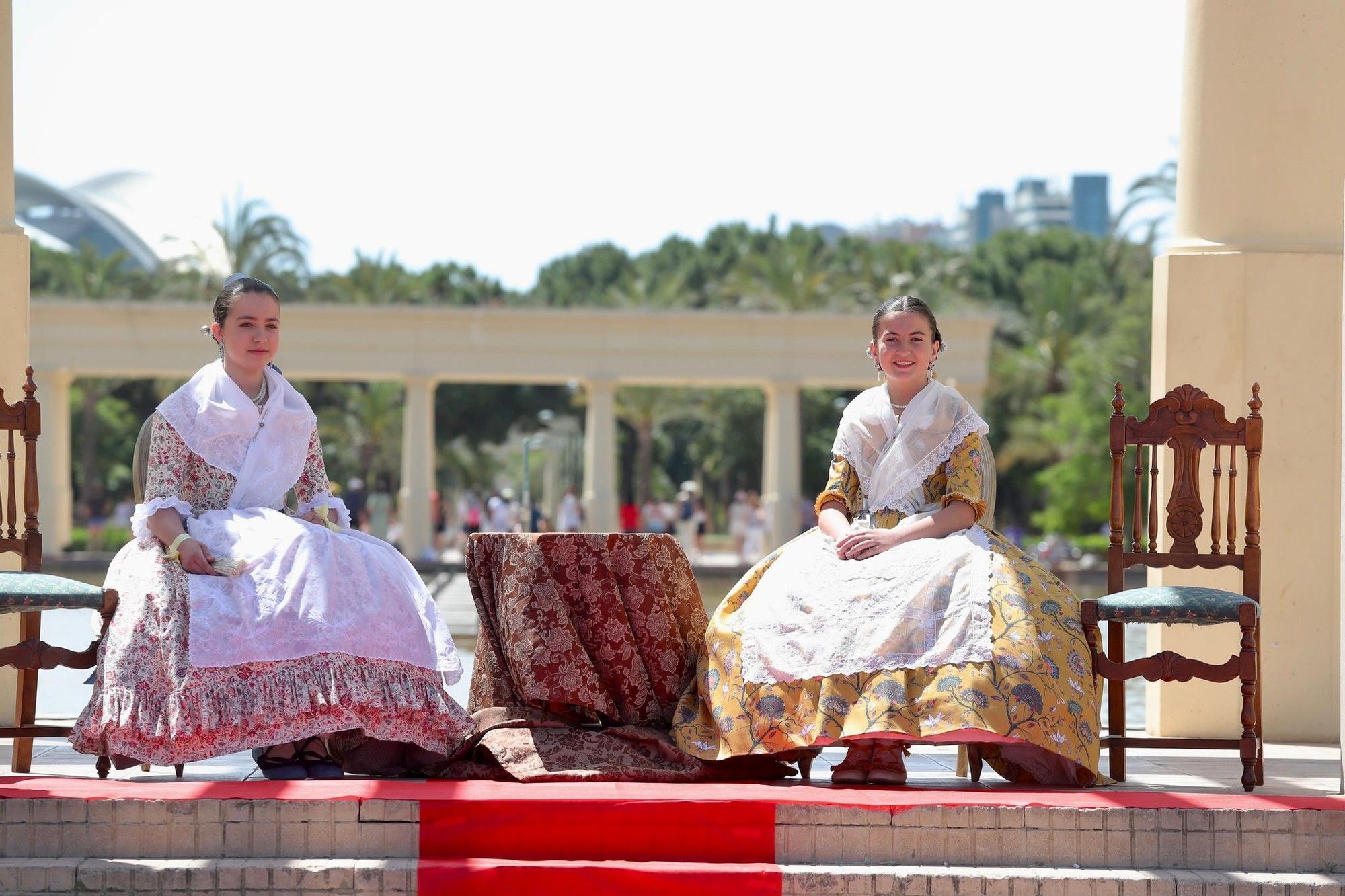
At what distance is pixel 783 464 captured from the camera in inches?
1006

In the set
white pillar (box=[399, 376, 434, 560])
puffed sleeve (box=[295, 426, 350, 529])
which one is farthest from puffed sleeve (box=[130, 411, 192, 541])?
white pillar (box=[399, 376, 434, 560])

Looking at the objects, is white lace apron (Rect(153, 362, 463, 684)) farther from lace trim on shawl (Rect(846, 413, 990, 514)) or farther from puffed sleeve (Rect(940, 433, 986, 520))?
puffed sleeve (Rect(940, 433, 986, 520))

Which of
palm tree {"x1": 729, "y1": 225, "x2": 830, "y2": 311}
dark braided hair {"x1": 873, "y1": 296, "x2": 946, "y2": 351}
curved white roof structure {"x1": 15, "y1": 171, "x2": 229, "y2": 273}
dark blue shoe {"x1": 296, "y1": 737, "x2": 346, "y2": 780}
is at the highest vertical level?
curved white roof structure {"x1": 15, "y1": 171, "x2": 229, "y2": 273}

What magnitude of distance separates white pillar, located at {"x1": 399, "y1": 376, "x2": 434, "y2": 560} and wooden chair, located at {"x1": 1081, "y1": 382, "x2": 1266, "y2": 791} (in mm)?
20104

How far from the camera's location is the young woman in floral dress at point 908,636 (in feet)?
13.6

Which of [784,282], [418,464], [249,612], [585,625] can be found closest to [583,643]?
[585,625]

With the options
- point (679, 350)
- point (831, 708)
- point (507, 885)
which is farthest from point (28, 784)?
point (679, 350)

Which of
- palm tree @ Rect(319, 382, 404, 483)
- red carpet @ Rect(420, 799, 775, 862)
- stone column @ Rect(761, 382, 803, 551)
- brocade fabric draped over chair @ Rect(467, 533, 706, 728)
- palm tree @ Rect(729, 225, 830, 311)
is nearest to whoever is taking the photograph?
red carpet @ Rect(420, 799, 775, 862)

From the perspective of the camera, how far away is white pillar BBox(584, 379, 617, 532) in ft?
81.5

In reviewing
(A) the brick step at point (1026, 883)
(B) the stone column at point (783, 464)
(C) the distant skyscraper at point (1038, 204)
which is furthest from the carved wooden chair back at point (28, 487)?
(C) the distant skyscraper at point (1038, 204)

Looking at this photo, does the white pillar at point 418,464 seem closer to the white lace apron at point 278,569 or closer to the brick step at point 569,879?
the white lace apron at point 278,569

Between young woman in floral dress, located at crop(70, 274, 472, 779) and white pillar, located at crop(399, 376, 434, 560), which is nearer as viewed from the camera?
young woman in floral dress, located at crop(70, 274, 472, 779)

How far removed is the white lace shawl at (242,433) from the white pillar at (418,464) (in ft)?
65.4

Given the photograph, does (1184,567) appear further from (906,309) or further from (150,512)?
(150,512)
